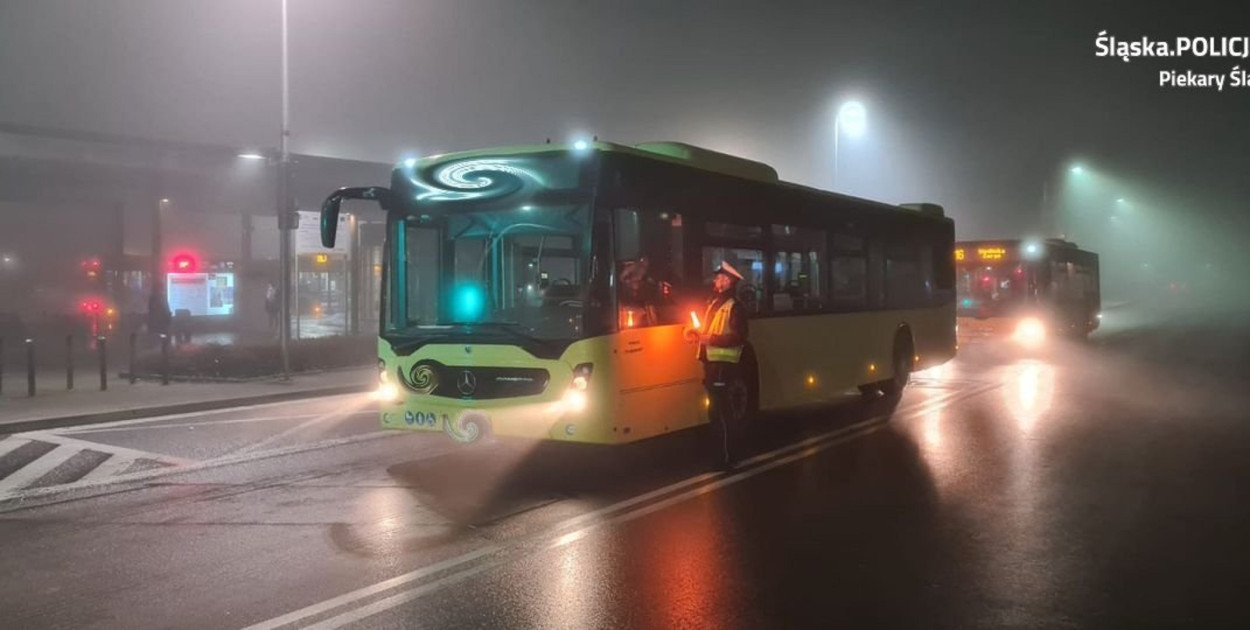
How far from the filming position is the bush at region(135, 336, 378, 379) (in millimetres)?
18188

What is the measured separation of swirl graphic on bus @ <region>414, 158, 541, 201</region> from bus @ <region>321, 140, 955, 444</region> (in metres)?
0.01

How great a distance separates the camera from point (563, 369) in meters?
8.24

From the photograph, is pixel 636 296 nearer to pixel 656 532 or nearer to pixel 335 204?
pixel 656 532

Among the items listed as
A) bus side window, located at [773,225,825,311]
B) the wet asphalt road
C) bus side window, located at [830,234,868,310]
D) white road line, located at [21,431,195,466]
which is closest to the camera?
the wet asphalt road

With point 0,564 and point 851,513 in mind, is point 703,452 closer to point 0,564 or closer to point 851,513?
point 851,513

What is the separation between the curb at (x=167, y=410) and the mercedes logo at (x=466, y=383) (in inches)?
279

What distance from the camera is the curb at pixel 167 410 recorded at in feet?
40.5

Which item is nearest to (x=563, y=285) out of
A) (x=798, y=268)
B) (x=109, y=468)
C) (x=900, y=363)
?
(x=798, y=268)

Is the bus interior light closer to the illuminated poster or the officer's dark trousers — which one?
the officer's dark trousers

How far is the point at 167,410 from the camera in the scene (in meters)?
13.9

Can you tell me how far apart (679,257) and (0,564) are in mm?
6013

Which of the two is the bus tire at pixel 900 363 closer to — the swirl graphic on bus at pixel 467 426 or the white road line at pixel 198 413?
the swirl graphic on bus at pixel 467 426

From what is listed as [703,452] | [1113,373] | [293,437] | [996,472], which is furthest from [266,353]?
[1113,373]

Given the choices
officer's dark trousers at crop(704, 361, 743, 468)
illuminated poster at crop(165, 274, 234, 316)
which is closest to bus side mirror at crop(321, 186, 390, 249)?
officer's dark trousers at crop(704, 361, 743, 468)
